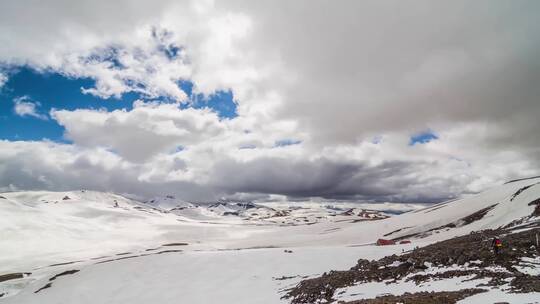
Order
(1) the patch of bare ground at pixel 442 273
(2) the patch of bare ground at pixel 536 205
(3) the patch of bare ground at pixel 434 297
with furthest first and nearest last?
1. (2) the patch of bare ground at pixel 536 205
2. (1) the patch of bare ground at pixel 442 273
3. (3) the patch of bare ground at pixel 434 297

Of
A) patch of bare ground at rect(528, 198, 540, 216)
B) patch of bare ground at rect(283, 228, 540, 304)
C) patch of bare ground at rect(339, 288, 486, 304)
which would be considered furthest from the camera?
patch of bare ground at rect(528, 198, 540, 216)

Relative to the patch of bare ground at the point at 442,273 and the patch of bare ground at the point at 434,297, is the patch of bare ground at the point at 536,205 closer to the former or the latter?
the patch of bare ground at the point at 442,273

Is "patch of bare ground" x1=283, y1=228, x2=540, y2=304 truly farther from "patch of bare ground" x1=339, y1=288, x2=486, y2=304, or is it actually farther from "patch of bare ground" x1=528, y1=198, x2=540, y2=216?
"patch of bare ground" x1=528, y1=198, x2=540, y2=216

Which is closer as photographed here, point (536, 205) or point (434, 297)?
point (434, 297)

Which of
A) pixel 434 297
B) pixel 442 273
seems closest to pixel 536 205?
pixel 442 273

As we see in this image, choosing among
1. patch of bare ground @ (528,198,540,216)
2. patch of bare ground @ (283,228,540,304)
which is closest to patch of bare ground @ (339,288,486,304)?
patch of bare ground @ (283,228,540,304)

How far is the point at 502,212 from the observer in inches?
2552

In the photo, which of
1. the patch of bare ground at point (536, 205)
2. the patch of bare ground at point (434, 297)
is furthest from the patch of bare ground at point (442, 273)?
the patch of bare ground at point (536, 205)

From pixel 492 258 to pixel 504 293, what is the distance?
25.9ft

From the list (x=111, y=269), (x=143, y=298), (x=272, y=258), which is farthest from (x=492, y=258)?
(x=111, y=269)

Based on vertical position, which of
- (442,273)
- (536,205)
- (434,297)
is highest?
(536,205)

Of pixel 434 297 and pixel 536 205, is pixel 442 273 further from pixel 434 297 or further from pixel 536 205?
pixel 536 205

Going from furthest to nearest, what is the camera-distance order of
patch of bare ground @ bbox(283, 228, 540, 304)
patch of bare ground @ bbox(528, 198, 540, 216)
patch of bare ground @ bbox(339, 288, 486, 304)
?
patch of bare ground @ bbox(528, 198, 540, 216) < patch of bare ground @ bbox(283, 228, 540, 304) < patch of bare ground @ bbox(339, 288, 486, 304)

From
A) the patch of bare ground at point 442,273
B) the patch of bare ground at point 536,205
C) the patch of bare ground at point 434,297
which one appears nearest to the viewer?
the patch of bare ground at point 434,297
